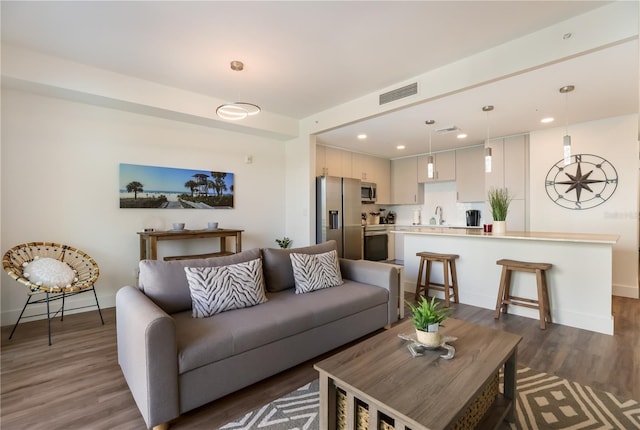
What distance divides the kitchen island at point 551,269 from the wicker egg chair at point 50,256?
4.03 meters

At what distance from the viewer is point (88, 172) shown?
11.5 ft

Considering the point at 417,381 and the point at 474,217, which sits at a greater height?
the point at 474,217

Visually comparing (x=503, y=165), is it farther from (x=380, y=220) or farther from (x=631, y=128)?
(x=380, y=220)

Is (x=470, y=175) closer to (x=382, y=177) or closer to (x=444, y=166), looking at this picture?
(x=444, y=166)

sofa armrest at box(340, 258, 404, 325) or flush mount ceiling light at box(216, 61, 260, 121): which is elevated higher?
flush mount ceiling light at box(216, 61, 260, 121)

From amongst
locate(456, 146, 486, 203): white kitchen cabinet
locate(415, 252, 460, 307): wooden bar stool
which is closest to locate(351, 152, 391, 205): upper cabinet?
locate(456, 146, 486, 203): white kitchen cabinet

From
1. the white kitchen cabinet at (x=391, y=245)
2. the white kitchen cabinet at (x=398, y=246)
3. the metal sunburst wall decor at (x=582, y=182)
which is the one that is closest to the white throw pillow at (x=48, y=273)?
the white kitchen cabinet at (x=391, y=245)

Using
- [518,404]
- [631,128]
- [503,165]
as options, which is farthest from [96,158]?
[631,128]

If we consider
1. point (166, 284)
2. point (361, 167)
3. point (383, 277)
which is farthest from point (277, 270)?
A: point (361, 167)

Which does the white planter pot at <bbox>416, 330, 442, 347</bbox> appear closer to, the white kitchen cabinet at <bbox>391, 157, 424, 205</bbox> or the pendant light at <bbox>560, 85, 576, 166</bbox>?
the pendant light at <bbox>560, 85, 576, 166</bbox>

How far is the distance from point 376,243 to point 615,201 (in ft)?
12.8

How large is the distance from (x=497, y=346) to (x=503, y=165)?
15.0 feet

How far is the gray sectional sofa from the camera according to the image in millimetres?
1547

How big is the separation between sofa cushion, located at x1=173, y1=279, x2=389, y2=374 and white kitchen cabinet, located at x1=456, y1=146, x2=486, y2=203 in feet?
12.8
